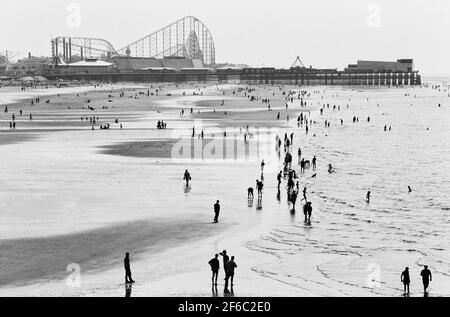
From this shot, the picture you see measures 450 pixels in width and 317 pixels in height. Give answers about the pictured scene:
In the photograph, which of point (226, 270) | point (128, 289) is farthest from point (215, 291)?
point (128, 289)

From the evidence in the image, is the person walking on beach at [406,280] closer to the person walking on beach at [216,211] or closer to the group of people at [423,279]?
the group of people at [423,279]

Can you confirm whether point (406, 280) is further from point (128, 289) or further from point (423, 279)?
point (128, 289)

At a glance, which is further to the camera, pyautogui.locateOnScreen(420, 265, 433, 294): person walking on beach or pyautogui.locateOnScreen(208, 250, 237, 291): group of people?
pyautogui.locateOnScreen(420, 265, 433, 294): person walking on beach

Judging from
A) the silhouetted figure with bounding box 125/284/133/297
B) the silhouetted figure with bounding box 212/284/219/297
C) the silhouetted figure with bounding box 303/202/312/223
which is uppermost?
the silhouetted figure with bounding box 303/202/312/223

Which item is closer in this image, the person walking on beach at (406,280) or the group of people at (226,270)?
the group of people at (226,270)

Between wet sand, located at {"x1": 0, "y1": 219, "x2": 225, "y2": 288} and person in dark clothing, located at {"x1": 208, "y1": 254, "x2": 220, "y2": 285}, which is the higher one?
person in dark clothing, located at {"x1": 208, "y1": 254, "x2": 220, "y2": 285}

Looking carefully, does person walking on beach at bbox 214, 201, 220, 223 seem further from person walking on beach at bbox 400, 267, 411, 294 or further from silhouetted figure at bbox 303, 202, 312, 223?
person walking on beach at bbox 400, 267, 411, 294

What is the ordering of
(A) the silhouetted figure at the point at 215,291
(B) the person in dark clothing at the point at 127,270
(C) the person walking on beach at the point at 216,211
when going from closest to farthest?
1. (A) the silhouetted figure at the point at 215,291
2. (B) the person in dark clothing at the point at 127,270
3. (C) the person walking on beach at the point at 216,211

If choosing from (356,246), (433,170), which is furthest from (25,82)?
(356,246)

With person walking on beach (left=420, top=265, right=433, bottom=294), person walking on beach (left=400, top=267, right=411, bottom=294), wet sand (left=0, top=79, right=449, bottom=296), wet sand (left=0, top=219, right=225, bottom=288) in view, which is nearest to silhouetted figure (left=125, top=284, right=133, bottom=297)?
wet sand (left=0, top=79, right=449, bottom=296)

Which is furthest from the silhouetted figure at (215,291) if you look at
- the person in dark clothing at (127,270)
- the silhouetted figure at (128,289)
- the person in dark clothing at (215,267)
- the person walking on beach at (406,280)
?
the person walking on beach at (406,280)

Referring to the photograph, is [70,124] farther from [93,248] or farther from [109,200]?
[93,248]
